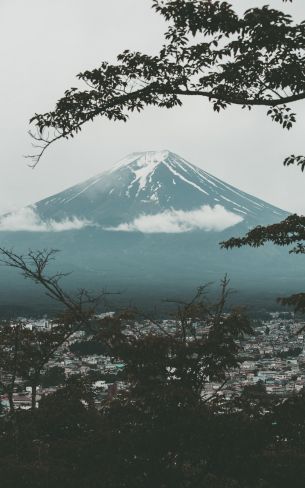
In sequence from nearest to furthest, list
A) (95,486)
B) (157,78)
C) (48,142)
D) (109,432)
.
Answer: (48,142) < (157,78) < (95,486) < (109,432)

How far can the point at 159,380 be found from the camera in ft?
28.5

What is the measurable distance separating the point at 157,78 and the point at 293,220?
11.0 ft

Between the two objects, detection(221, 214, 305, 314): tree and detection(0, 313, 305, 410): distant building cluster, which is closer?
detection(221, 214, 305, 314): tree

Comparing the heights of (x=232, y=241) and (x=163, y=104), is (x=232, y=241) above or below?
below

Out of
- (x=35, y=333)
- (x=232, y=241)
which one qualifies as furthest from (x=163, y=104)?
(x=35, y=333)

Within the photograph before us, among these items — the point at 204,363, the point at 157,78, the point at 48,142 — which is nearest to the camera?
the point at 48,142

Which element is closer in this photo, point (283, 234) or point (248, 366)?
point (283, 234)

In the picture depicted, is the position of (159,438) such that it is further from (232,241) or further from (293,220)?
(293,220)

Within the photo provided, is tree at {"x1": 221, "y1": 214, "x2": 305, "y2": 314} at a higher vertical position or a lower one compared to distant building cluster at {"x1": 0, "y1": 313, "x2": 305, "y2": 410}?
higher

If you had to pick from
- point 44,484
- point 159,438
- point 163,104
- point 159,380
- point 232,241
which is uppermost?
point 163,104

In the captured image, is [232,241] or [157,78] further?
[232,241]

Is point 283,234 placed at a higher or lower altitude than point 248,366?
higher

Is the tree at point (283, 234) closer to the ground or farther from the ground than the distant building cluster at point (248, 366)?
farther from the ground

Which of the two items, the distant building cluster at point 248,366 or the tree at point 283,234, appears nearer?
the tree at point 283,234
